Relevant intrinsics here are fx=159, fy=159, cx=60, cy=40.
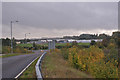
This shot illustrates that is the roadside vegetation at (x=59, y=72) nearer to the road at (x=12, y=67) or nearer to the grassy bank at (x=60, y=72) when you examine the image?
the grassy bank at (x=60, y=72)

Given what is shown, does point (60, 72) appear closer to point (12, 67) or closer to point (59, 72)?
point (59, 72)

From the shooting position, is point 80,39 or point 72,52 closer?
point 72,52

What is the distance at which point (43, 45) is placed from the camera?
104250mm

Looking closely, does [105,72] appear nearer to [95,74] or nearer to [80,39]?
[95,74]

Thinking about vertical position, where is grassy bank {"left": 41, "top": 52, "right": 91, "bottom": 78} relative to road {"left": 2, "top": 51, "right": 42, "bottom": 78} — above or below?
above

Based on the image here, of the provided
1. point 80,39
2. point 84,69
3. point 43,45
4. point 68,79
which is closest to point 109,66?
point 84,69

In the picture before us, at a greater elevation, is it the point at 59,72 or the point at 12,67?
the point at 59,72

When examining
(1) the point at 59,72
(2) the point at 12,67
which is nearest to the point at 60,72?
(1) the point at 59,72

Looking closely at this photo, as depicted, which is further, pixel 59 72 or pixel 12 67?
pixel 12 67

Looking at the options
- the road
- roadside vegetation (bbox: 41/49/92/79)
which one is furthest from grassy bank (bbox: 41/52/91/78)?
the road

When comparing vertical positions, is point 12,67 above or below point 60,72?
below

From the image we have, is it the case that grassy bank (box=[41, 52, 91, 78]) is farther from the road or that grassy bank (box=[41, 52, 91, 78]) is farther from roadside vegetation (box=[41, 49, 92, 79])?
the road

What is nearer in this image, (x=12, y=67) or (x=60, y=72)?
(x=60, y=72)

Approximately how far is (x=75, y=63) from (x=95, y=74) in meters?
5.93
